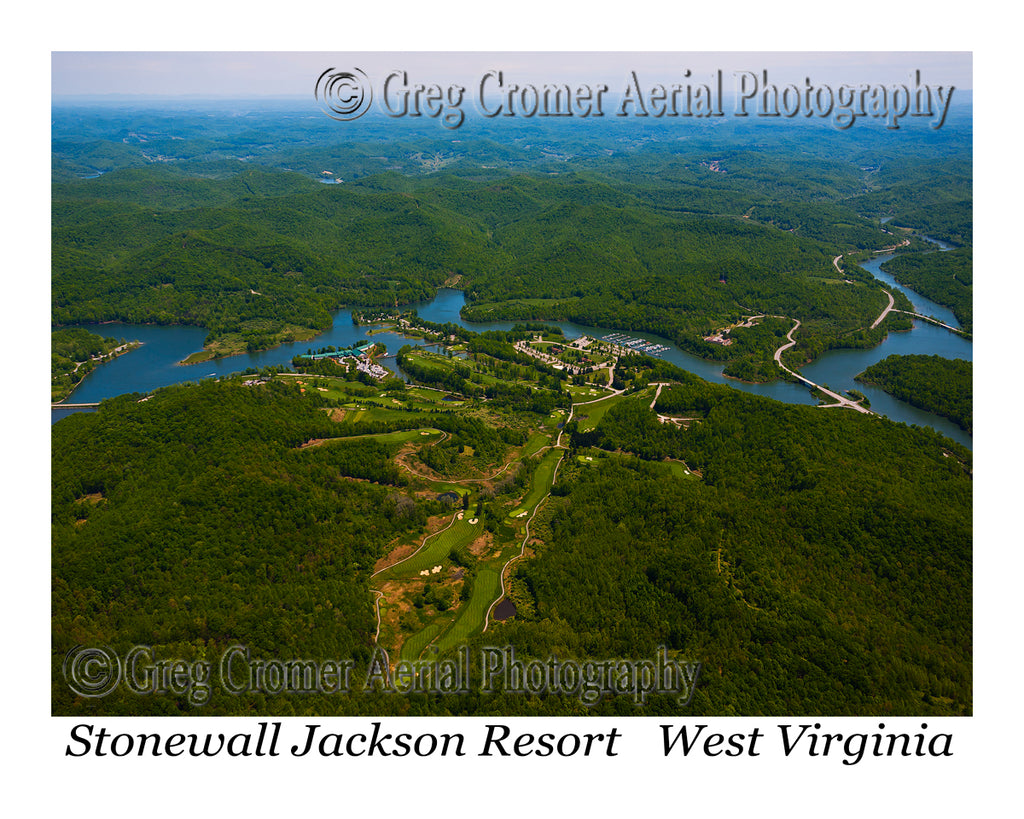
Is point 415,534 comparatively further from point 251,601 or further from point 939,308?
Result: point 939,308

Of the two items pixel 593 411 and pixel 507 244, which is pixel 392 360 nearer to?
pixel 593 411

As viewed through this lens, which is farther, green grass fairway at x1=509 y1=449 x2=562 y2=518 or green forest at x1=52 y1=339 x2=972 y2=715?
green grass fairway at x1=509 y1=449 x2=562 y2=518

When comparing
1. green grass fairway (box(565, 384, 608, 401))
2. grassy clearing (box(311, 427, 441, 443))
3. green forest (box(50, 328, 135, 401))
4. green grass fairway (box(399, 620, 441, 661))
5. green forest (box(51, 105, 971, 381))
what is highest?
green forest (box(51, 105, 971, 381))

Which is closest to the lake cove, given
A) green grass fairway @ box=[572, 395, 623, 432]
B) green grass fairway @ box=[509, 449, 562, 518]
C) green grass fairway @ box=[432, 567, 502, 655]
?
green grass fairway @ box=[572, 395, 623, 432]

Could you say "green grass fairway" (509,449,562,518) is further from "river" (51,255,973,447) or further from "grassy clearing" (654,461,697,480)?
"river" (51,255,973,447)

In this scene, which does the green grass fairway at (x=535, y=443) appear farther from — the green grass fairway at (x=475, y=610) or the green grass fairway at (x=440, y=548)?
the green grass fairway at (x=475, y=610)

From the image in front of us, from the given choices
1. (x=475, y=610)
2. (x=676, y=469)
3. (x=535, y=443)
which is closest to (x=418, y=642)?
(x=475, y=610)

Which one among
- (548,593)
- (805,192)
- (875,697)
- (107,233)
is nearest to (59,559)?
(548,593)
